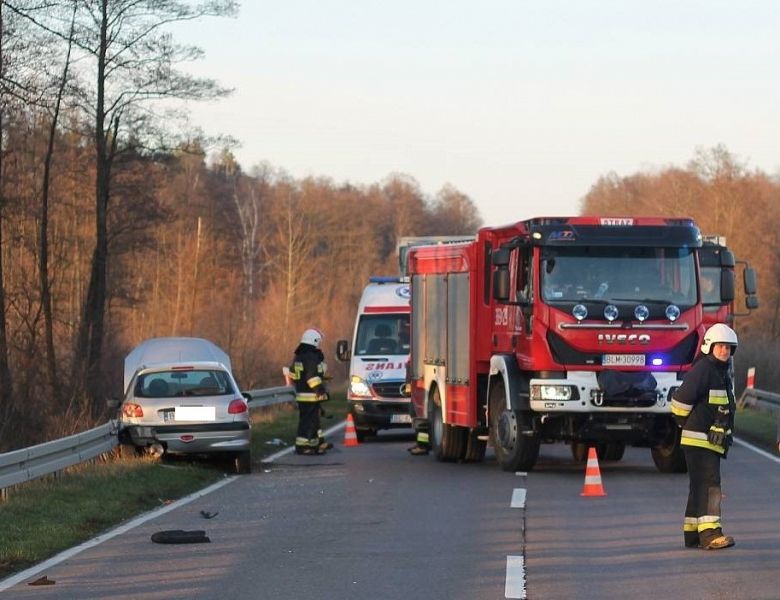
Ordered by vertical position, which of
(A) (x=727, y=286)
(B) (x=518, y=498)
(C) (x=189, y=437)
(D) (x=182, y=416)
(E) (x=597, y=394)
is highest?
(A) (x=727, y=286)

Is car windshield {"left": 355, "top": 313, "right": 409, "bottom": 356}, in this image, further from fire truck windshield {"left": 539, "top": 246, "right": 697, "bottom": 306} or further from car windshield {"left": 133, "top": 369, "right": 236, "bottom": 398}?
fire truck windshield {"left": 539, "top": 246, "right": 697, "bottom": 306}

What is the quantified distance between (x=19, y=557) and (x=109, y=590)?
1750mm

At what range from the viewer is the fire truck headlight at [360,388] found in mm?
25125

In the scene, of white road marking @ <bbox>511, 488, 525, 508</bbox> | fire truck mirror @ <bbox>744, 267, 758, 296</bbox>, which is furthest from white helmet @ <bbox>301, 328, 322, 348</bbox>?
fire truck mirror @ <bbox>744, 267, 758, 296</bbox>

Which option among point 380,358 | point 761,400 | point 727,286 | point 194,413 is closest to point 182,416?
point 194,413

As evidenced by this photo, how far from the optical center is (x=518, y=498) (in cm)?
1525

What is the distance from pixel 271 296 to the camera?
225 ft

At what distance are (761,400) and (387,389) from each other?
11270 mm

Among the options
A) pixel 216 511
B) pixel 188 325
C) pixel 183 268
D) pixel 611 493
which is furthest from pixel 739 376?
pixel 216 511

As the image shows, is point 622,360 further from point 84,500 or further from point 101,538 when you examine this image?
point 101,538

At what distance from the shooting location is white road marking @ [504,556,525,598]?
30.3 ft

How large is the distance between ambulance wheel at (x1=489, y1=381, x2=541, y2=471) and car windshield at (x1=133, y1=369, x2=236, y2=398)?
328 cm

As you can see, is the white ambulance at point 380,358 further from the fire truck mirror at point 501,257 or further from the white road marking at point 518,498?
the white road marking at point 518,498

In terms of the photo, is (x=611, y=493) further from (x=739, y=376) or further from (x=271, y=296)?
(x=271, y=296)
